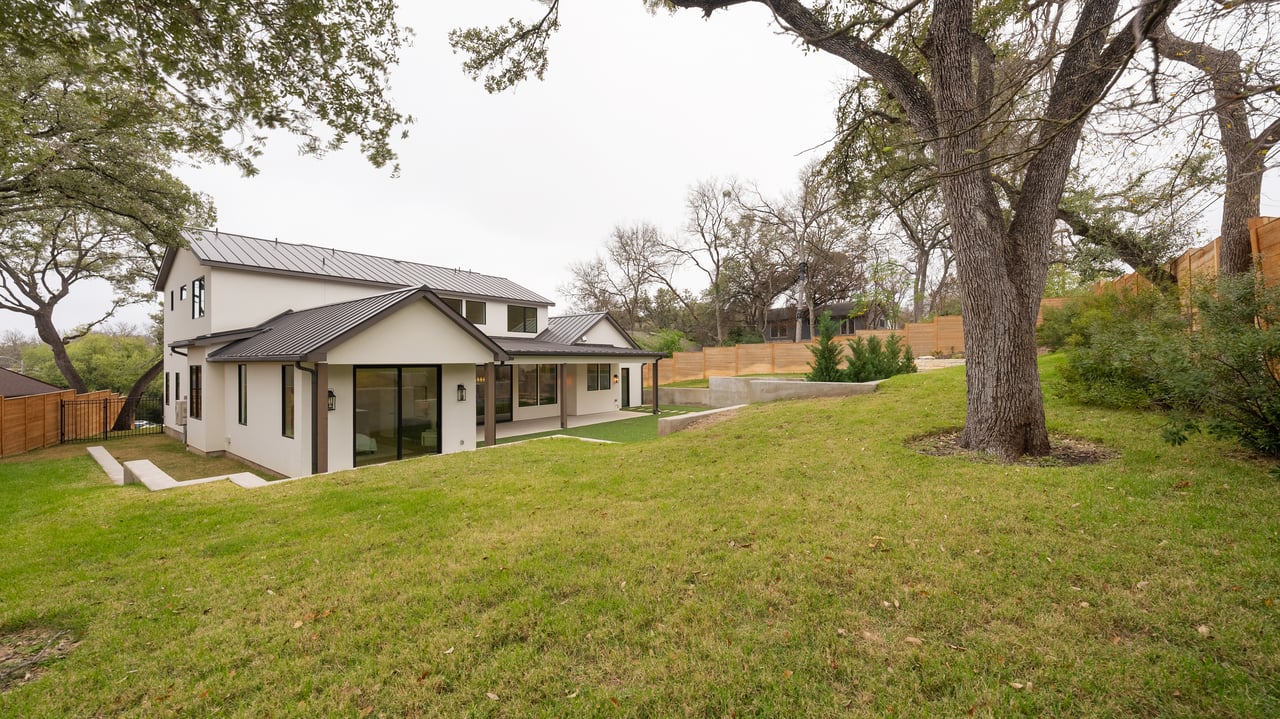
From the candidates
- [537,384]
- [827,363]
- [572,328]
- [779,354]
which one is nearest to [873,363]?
[827,363]

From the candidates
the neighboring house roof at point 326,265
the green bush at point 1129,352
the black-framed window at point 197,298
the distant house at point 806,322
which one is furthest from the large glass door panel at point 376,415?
the distant house at point 806,322

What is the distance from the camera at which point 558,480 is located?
21.4 ft

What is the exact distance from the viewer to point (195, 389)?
13.8 metres

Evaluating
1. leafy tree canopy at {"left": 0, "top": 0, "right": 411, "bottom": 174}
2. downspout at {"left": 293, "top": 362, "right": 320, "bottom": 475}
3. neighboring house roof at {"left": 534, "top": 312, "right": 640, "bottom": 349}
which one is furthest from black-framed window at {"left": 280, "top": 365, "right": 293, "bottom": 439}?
neighboring house roof at {"left": 534, "top": 312, "right": 640, "bottom": 349}

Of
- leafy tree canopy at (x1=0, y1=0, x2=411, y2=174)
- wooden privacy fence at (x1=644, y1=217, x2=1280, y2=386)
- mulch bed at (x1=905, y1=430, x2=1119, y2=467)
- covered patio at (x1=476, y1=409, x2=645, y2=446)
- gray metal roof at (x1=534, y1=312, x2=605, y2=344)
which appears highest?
leafy tree canopy at (x1=0, y1=0, x2=411, y2=174)

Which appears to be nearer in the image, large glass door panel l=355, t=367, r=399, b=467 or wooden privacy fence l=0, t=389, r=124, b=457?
large glass door panel l=355, t=367, r=399, b=467

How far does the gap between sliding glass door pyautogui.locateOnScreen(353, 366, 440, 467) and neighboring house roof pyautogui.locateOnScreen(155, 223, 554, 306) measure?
2.84 metres

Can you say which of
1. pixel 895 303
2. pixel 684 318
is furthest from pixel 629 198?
pixel 895 303

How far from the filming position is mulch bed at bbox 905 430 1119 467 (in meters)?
5.47

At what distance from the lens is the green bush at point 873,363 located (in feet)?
43.4

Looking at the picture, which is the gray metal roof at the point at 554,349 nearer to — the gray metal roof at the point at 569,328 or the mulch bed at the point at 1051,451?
the gray metal roof at the point at 569,328

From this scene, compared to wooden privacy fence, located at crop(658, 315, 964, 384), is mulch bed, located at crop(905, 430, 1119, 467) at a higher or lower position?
lower

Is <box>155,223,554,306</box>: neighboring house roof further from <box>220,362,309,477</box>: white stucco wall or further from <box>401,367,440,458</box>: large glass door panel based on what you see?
<box>220,362,309,477</box>: white stucco wall

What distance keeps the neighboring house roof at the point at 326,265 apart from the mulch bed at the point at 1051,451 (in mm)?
11082
